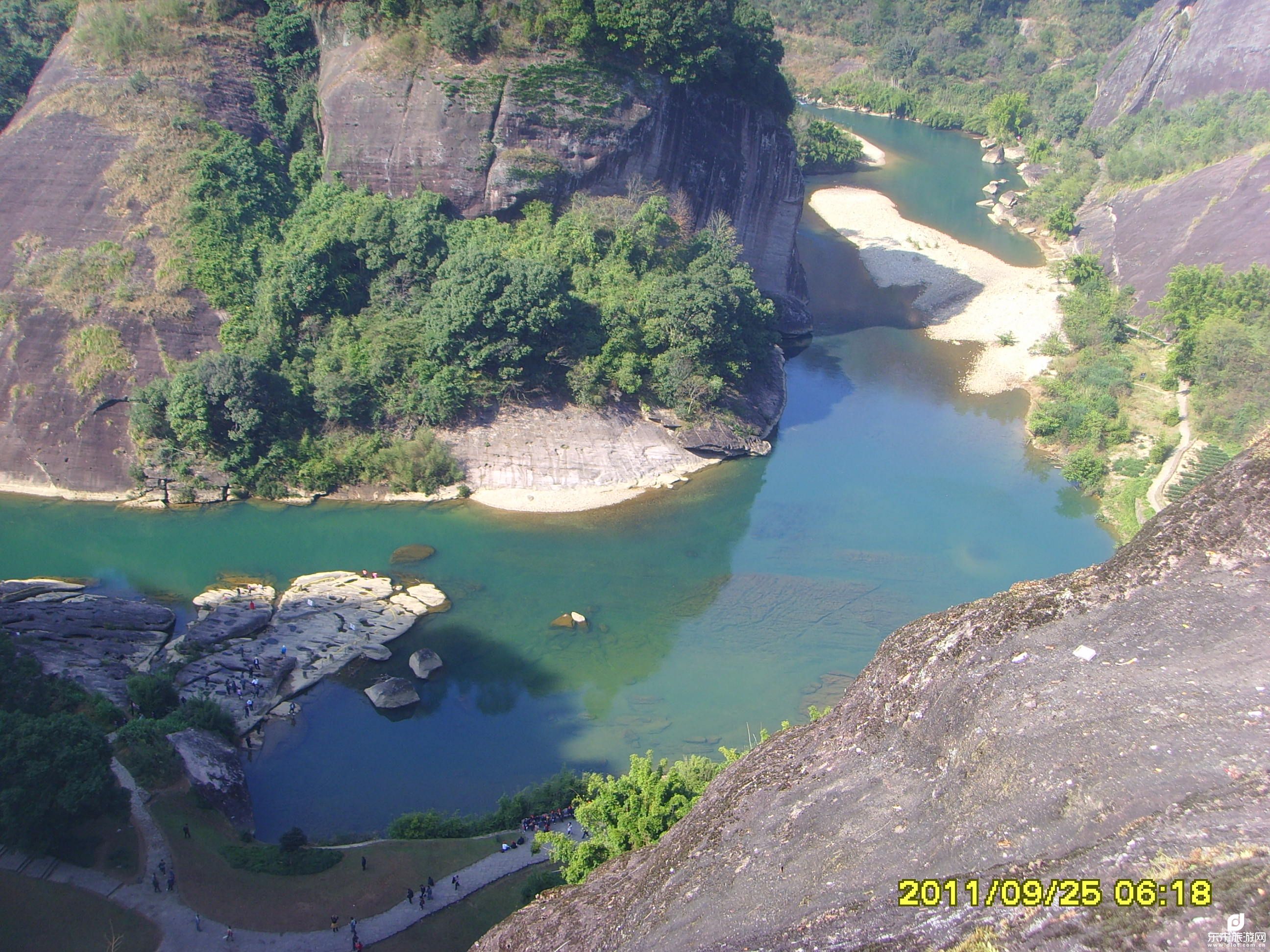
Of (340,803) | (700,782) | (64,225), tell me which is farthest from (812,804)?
(64,225)

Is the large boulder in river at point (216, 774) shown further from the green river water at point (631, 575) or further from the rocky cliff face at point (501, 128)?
the rocky cliff face at point (501, 128)

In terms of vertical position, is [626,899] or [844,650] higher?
[626,899]

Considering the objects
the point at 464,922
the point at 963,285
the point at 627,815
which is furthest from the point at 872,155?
the point at 464,922

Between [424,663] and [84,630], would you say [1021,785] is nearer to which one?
[424,663]

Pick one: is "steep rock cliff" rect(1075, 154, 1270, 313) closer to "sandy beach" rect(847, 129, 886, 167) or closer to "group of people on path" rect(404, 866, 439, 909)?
"sandy beach" rect(847, 129, 886, 167)

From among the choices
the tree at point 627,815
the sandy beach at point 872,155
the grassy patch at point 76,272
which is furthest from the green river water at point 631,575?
the sandy beach at point 872,155

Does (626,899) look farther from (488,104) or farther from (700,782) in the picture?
(488,104)
